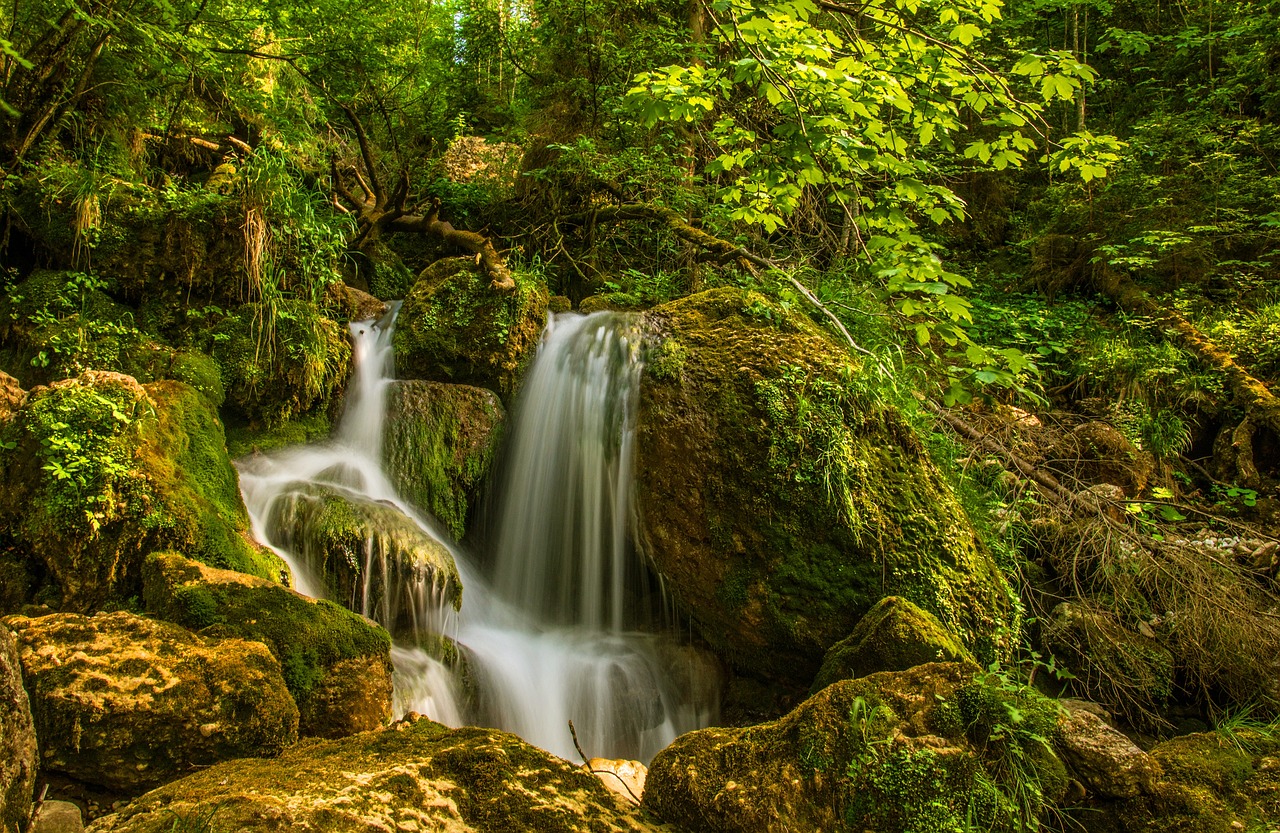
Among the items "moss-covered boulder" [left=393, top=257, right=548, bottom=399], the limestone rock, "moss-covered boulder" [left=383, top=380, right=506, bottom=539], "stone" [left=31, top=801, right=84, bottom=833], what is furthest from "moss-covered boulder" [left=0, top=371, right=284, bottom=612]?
the limestone rock

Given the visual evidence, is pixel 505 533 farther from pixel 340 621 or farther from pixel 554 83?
pixel 554 83

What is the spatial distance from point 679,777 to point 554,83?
8387mm

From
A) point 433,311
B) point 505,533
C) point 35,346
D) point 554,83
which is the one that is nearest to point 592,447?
point 505,533

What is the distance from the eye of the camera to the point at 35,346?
4.43 metres

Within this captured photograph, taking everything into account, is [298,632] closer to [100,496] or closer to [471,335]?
[100,496]

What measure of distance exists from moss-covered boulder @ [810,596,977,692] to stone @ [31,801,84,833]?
305 centimetres

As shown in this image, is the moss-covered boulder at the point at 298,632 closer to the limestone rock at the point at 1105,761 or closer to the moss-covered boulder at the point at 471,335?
the limestone rock at the point at 1105,761

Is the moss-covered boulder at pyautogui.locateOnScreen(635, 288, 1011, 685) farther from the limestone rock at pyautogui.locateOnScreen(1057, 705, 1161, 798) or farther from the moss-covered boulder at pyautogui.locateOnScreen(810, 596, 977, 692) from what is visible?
the limestone rock at pyautogui.locateOnScreen(1057, 705, 1161, 798)

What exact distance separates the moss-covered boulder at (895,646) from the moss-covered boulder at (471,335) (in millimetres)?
3722

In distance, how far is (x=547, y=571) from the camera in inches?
207

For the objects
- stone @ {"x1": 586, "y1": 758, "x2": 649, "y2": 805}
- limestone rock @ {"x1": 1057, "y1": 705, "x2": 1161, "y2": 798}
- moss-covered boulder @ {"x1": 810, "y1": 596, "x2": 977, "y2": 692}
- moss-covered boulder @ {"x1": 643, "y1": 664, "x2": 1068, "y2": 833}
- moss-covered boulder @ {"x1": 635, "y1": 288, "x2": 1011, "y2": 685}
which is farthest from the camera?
moss-covered boulder @ {"x1": 635, "y1": 288, "x2": 1011, "y2": 685}

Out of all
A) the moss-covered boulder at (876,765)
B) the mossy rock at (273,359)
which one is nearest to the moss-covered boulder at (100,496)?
the mossy rock at (273,359)

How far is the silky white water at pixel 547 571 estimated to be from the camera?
164 inches

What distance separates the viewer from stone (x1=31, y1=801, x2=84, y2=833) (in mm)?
1828
